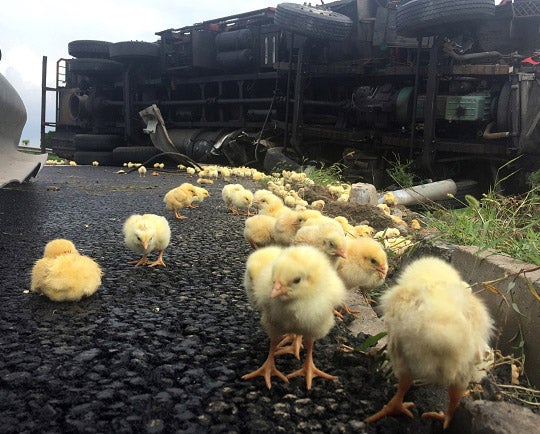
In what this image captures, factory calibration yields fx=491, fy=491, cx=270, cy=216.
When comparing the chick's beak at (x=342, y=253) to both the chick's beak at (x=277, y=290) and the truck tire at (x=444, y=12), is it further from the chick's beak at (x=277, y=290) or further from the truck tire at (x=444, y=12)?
the truck tire at (x=444, y=12)

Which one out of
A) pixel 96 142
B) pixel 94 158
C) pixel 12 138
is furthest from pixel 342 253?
pixel 96 142

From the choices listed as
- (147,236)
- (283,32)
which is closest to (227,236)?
(147,236)

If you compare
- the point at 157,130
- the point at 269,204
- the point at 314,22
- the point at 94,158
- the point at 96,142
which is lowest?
the point at 269,204

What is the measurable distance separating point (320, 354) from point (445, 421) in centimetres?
59

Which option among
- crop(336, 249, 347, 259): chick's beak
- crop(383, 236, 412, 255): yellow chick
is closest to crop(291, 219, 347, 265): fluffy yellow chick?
crop(336, 249, 347, 259): chick's beak

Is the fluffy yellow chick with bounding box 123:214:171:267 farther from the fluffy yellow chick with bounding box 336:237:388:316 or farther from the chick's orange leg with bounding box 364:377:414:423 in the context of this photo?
the chick's orange leg with bounding box 364:377:414:423

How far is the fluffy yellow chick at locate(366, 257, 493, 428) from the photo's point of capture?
1352 millimetres

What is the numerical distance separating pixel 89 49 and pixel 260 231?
59.5 feet

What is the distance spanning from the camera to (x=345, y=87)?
11.9 meters

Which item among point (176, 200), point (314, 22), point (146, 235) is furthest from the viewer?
point (314, 22)

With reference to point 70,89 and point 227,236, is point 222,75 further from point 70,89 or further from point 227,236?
point 227,236

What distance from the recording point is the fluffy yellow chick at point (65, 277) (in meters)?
2.35

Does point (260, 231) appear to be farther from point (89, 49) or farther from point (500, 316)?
point (89, 49)

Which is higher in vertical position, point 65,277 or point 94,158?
point 94,158
